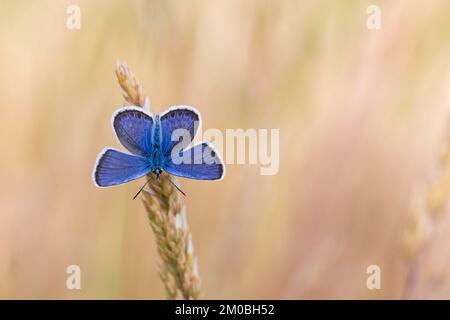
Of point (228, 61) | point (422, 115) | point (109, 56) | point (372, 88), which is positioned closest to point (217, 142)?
point (228, 61)

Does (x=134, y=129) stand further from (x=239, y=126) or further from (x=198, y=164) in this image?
(x=239, y=126)

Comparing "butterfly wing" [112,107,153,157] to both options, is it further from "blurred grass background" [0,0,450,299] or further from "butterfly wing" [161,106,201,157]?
"blurred grass background" [0,0,450,299]

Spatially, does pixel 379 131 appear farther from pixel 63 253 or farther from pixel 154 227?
pixel 63 253

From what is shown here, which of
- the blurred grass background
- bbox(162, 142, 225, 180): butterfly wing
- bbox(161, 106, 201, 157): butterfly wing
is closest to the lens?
bbox(162, 142, 225, 180): butterfly wing

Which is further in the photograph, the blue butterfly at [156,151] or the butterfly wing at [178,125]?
the butterfly wing at [178,125]

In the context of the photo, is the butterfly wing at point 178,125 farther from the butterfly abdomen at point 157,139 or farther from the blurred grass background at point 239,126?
the blurred grass background at point 239,126

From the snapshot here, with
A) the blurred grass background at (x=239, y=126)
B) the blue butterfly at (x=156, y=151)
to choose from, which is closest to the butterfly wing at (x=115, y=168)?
the blue butterfly at (x=156, y=151)

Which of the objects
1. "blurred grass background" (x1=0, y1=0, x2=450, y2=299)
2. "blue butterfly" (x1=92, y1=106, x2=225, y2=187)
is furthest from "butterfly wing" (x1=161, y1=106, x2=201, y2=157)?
"blurred grass background" (x1=0, y1=0, x2=450, y2=299)
